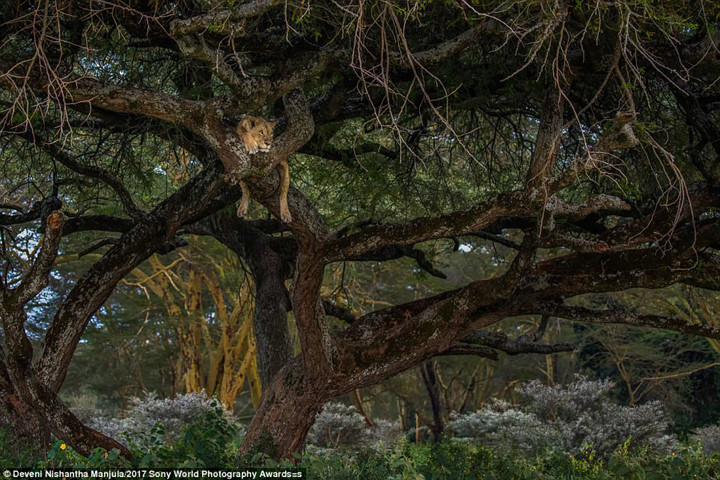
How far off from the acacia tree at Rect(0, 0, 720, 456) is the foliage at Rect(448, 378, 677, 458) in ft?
14.1

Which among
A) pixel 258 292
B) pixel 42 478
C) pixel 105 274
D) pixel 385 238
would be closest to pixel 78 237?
pixel 258 292

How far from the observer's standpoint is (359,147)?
7.77 meters

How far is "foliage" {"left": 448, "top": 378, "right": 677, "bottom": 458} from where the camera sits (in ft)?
37.9

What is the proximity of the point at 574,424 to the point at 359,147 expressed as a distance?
703 centimetres

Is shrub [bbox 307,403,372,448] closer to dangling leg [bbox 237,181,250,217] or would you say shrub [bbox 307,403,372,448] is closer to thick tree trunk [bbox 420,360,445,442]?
thick tree trunk [bbox 420,360,445,442]

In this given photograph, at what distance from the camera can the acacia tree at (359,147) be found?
5039 mm

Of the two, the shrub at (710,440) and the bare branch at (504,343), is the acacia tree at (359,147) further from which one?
the shrub at (710,440)

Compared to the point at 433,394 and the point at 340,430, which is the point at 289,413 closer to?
the point at 340,430

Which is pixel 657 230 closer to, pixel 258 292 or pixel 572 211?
pixel 572 211

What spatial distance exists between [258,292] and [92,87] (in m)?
3.59

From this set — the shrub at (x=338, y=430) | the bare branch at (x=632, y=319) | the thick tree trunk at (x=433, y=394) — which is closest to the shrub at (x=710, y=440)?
the shrub at (x=338, y=430)

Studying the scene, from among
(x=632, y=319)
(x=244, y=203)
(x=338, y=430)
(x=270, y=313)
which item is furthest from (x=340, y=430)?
(x=244, y=203)

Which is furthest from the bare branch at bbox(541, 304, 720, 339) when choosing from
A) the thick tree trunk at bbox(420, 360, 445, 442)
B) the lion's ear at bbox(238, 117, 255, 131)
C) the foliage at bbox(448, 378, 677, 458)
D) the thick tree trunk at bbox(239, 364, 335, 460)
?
the thick tree trunk at bbox(420, 360, 445, 442)

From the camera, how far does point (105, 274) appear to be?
643 centimetres
